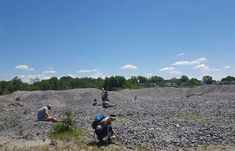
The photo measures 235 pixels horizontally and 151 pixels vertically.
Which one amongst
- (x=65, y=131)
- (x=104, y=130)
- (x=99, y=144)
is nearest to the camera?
(x=99, y=144)

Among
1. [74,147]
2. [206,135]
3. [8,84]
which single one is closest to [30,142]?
[74,147]

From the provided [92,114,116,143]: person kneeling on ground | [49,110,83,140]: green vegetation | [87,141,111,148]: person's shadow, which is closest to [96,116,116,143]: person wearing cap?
[92,114,116,143]: person kneeling on ground

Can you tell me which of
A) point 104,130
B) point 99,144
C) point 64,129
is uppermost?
point 104,130

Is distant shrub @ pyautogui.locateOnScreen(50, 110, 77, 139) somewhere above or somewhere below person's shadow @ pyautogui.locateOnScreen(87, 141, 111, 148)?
above

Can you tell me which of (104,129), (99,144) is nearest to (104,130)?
(104,129)

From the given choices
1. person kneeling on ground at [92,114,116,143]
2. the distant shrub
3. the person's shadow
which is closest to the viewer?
the person's shadow

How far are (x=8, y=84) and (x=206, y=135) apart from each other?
110 metres

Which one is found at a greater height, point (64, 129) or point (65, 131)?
point (64, 129)

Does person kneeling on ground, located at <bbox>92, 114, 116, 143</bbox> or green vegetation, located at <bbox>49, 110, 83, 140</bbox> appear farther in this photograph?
green vegetation, located at <bbox>49, 110, 83, 140</bbox>

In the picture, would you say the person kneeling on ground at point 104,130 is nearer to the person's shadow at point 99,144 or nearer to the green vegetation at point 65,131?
the person's shadow at point 99,144

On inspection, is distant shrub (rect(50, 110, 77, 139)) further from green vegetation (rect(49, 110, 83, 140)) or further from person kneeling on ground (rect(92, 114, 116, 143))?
person kneeling on ground (rect(92, 114, 116, 143))

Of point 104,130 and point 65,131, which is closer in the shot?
point 104,130

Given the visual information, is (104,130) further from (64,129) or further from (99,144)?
(64,129)

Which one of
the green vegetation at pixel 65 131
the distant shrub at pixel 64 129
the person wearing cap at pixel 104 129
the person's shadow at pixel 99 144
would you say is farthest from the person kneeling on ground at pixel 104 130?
the distant shrub at pixel 64 129
